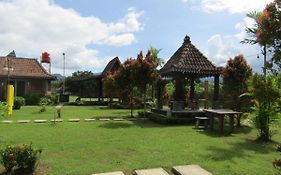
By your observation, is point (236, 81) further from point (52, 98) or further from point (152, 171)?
point (52, 98)

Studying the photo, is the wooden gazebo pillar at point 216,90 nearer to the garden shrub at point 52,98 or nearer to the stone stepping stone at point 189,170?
the stone stepping stone at point 189,170

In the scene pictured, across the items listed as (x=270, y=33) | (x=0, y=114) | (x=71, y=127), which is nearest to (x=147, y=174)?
(x=270, y=33)

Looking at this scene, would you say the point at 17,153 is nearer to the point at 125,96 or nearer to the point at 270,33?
the point at 270,33

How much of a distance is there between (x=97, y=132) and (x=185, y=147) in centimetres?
423

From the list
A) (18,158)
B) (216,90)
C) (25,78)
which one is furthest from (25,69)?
(18,158)

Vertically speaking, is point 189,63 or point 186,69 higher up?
point 189,63

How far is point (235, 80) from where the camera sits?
15.5 metres

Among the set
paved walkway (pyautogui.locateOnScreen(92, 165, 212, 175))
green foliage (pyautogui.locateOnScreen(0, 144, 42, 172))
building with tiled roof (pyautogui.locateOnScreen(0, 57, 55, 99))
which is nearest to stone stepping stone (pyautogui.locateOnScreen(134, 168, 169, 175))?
paved walkway (pyautogui.locateOnScreen(92, 165, 212, 175))

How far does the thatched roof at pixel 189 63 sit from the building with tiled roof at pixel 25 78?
17.6 m

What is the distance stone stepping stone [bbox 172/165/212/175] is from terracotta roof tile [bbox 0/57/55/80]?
26.8 metres

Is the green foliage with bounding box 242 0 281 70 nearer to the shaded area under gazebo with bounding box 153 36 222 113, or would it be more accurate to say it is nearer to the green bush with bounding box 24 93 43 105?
the shaded area under gazebo with bounding box 153 36 222 113

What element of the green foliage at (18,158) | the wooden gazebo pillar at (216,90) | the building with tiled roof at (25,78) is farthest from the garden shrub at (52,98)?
the green foliage at (18,158)

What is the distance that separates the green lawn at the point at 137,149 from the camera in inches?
284

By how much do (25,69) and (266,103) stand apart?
1082 inches
